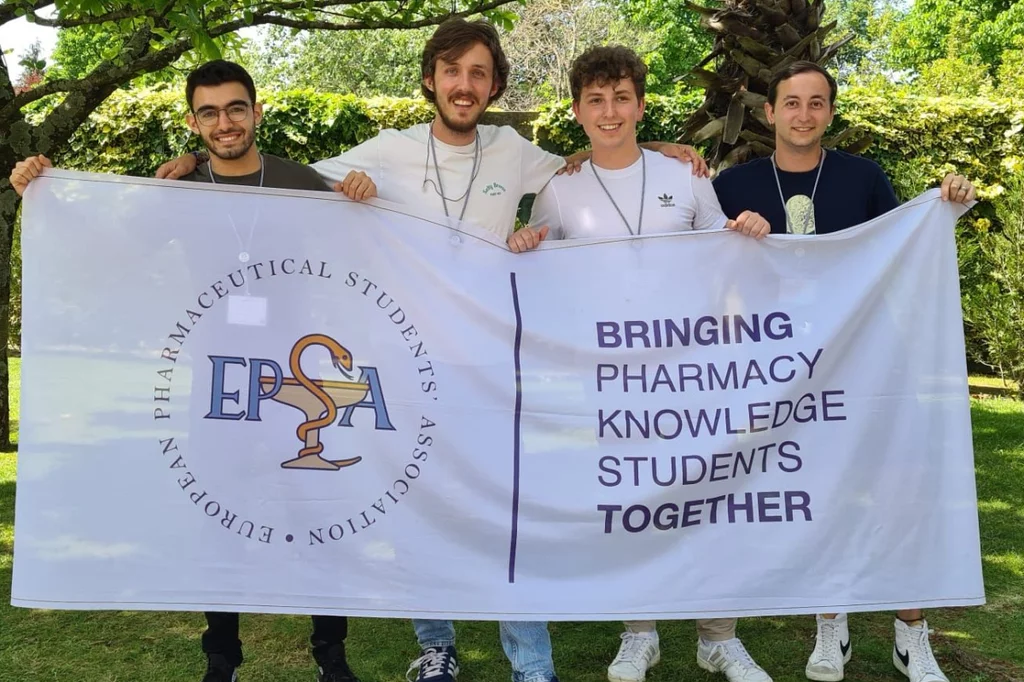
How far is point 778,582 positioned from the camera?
10.5 ft

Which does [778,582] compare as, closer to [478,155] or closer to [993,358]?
[478,155]

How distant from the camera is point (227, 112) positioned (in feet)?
10.4

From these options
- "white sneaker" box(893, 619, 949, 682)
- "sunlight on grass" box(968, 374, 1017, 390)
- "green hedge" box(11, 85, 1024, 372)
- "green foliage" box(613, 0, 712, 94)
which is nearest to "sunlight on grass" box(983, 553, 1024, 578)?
"white sneaker" box(893, 619, 949, 682)

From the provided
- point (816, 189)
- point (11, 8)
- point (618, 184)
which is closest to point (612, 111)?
point (618, 184)

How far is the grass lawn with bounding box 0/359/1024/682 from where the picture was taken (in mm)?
3500

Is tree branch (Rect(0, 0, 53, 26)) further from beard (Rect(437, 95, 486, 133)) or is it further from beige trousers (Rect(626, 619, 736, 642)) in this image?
beige trousers (Rect(626, 619, 736, 642))

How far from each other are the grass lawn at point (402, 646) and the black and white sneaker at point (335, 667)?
0.67 ft

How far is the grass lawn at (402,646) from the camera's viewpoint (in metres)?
3.50

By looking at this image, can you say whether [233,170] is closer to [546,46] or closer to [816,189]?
[816,189]

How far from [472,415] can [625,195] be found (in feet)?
3.11

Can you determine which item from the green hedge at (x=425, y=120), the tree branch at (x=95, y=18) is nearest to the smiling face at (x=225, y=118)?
the tree branch at (x=95, y=18)

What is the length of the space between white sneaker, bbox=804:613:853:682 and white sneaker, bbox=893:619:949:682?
0.60 feet

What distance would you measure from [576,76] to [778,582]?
1.86 meters

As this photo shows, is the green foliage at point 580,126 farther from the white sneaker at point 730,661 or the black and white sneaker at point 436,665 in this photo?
the black and white sneaker at point 436,665
